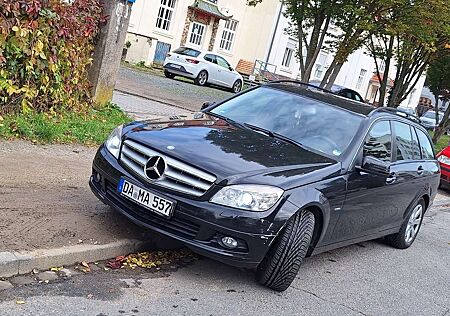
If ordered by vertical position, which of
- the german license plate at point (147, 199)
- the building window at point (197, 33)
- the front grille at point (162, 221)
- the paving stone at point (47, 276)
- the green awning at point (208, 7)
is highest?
the green awning at point (208, 7)

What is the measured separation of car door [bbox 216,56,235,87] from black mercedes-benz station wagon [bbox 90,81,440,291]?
21381 mm

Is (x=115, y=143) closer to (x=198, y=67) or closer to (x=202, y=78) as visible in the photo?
(x=198, y=67)

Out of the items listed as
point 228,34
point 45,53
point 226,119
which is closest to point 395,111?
point 226,119

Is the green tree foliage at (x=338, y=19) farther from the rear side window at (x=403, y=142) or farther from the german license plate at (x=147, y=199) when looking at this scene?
the german license plate at (x=147, y=199)

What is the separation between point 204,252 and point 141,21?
27.0 m

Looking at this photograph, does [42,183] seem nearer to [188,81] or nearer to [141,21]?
[188,81]

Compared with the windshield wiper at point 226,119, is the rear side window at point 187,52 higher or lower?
higher

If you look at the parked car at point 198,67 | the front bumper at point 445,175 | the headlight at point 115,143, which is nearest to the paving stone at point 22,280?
the headlight at point 115,143

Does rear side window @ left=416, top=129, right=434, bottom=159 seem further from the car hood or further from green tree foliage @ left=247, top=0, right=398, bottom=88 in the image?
green tree foliage @ left=247, top=0, right=398, bottom=88

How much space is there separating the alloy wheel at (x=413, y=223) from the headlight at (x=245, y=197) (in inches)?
147

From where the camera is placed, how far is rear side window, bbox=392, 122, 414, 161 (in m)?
7.21

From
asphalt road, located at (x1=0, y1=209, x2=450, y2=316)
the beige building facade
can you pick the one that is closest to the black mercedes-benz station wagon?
asphalt road, located at (x1=0, y1=209, x2=450, y2=316)

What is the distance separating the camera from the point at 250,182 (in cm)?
A: 490

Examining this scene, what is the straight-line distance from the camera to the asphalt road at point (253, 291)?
4316 mm
